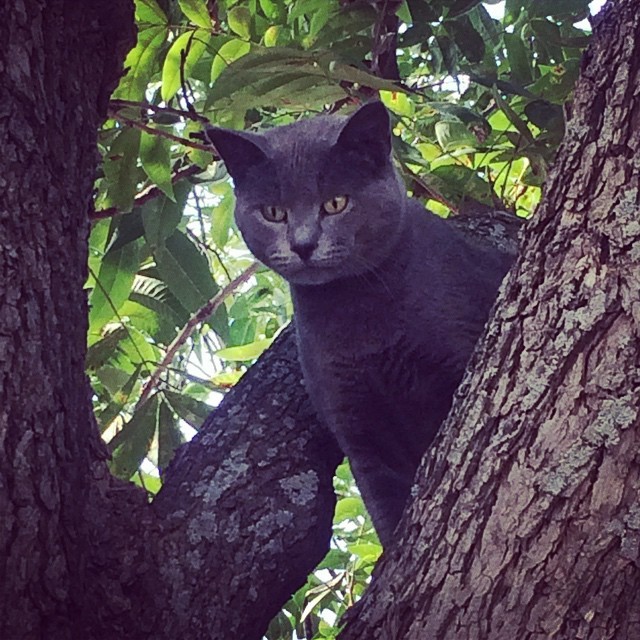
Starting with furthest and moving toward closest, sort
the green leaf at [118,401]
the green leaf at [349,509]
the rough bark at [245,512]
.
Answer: the green leaf at [349,509], the green leaf at [118,401], the rough bark at [245,512]

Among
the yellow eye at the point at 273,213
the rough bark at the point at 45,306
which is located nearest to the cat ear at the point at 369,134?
the yellow eye at the point at 273,213

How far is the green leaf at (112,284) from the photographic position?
1.58m

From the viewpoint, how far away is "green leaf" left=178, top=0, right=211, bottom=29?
1.51 metres

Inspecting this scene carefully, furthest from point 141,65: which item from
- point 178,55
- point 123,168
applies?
point 123,168

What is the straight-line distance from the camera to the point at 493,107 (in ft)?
5.74

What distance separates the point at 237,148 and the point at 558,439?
0.78 m

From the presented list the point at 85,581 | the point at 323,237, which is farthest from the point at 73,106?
the point at 85,581

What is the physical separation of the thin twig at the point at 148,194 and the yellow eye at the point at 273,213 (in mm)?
222

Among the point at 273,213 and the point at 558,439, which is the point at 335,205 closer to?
the point at 273,213

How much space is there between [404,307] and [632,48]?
0.59 m

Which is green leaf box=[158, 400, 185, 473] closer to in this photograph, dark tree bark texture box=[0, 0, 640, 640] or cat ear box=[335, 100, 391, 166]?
dark tree bark texture box=[0, 0, 640, 640]

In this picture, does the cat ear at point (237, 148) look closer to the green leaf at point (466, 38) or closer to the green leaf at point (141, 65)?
the green leaf at point (141, 65)

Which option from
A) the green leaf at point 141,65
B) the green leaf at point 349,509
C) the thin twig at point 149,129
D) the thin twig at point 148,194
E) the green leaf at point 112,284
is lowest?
the green leaf at point 349,509

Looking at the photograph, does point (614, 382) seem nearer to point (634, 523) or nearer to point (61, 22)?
point (634, 523)
